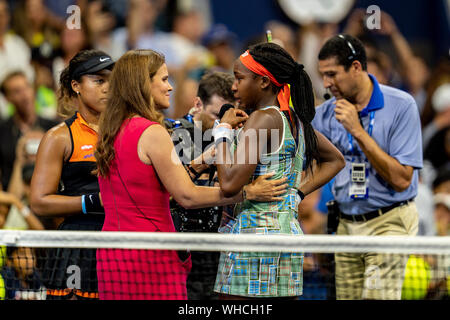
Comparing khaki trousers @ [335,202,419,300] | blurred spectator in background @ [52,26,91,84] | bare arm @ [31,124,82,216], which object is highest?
blurred spectator in background @ [52,26,91,84]

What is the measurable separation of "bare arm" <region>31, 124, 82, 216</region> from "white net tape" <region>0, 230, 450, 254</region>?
18.0 inches

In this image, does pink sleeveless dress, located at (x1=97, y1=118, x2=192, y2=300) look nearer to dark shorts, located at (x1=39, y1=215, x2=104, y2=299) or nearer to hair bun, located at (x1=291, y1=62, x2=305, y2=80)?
dark shorts, located at (x1=39, y1=215, x2=104, y2=299)

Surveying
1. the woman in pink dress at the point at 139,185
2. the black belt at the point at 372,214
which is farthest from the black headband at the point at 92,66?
the black belt at the point at 372,214

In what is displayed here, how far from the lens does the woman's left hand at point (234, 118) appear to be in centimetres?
375

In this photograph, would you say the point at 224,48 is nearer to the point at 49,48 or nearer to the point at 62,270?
the point at 49,48

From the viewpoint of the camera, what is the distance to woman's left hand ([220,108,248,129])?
3.75 metres

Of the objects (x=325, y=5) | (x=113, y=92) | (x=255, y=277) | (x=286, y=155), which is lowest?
(x=255, y=277)

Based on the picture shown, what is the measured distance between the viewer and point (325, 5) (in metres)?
10.4

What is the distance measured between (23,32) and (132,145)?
622 cm

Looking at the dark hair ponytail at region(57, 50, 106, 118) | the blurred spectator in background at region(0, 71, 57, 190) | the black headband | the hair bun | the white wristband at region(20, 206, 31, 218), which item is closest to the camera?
the hair bun

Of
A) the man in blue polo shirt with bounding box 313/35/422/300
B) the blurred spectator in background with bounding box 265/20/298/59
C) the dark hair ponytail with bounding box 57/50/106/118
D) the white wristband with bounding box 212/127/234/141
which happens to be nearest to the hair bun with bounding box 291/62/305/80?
the white wristband with bounding box 212/127/234/141

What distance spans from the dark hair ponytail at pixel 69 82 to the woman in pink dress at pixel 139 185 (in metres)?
0.93

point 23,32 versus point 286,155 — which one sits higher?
point 23,32
